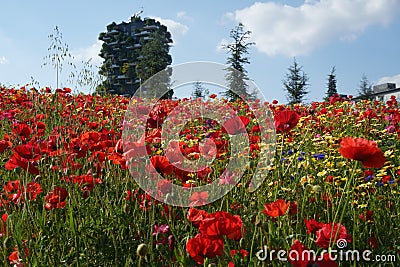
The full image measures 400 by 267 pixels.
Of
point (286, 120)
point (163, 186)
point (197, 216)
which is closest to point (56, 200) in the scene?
point (163, 186)

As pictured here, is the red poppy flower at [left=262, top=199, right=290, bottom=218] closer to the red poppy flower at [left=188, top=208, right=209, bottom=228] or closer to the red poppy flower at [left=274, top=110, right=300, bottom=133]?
the red poppy flower at [left=188, top=208, right=209, bottom=228]

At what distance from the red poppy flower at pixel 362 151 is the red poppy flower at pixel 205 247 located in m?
0.37

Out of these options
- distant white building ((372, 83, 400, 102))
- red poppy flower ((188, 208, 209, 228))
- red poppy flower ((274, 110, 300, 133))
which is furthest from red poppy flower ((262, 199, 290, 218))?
distant white building ((372, 83, 400, 102))

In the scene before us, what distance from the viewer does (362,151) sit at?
1077mm

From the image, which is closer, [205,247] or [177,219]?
[205,247]

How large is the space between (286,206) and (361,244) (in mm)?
785

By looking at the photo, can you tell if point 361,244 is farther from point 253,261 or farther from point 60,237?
point 60,237

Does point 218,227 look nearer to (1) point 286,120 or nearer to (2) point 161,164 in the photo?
(2) point 161,164

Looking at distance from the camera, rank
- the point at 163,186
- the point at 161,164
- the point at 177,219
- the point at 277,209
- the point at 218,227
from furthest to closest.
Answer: the point at 177,219
the point at 163,186
the point at 161,164
the point at 277,209
the point at 218,227

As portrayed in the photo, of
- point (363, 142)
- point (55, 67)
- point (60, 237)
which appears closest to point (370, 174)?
point (363, 142)

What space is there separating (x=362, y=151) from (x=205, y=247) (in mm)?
443

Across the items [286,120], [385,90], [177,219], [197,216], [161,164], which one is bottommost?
[177,219]

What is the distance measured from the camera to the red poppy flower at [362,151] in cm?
107

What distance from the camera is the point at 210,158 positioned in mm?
2312
